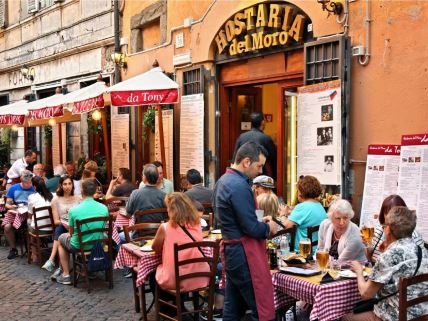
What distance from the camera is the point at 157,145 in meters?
11.9

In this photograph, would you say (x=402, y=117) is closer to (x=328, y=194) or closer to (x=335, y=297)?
(x=328, y=194)

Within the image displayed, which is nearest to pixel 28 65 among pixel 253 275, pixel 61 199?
pixel 61 199

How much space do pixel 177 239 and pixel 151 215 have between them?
76.3 inches

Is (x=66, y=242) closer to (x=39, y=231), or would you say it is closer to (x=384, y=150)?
(x=39, y=231)

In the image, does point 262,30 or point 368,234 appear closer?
point 368,234

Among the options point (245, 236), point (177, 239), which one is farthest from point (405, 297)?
point (177, 239)

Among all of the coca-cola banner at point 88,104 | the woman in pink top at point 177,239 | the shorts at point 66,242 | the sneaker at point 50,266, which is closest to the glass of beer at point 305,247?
the woman in pink top at point 177,239

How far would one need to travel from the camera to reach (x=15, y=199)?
32.1 ft

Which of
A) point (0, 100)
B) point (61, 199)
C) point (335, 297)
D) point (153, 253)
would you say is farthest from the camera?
point (0, 100)

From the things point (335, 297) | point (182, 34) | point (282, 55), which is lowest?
point (335, 297)

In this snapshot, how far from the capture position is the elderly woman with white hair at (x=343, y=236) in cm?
498

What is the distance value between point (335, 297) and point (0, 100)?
20.8 m

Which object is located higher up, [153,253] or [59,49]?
[59,49]

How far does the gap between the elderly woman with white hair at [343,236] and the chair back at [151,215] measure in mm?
2508
